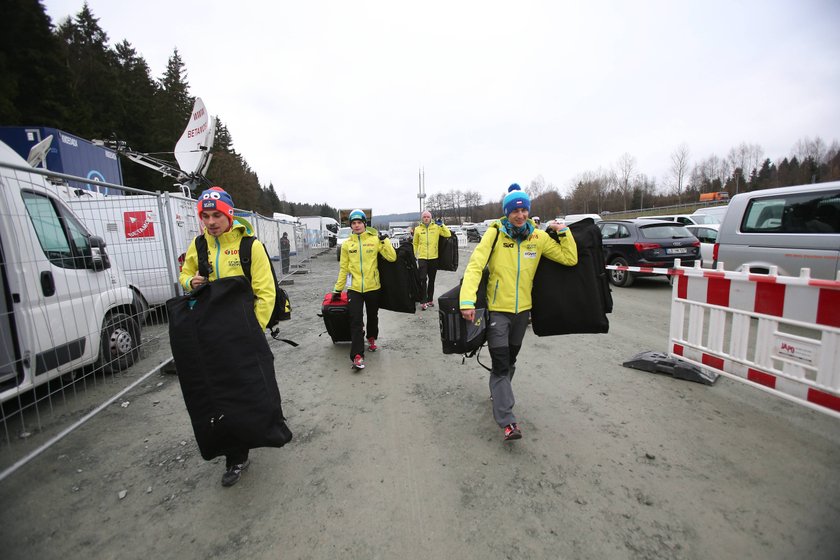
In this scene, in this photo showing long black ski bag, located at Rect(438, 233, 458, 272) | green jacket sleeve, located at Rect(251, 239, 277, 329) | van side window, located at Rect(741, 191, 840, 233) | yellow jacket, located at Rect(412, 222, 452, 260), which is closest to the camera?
green jacket sleeve, located at Rect(251, 239, 277, 329)

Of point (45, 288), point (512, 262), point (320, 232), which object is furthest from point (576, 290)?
point (320, 232)

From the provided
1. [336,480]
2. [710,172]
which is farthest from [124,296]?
[710,172]

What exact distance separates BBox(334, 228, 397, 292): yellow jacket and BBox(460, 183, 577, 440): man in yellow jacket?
2003mm

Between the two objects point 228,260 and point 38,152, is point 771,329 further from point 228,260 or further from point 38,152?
point 38,152

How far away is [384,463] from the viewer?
2.70 meters

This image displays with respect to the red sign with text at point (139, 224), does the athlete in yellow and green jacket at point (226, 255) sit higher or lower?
lower

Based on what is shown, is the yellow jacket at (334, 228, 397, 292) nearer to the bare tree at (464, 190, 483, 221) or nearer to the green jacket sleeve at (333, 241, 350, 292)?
the green jacket sleeve at (333, 241, 350, 292)

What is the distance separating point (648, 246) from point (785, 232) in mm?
3049

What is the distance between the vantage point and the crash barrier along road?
266 cm

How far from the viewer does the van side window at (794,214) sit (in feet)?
17.4

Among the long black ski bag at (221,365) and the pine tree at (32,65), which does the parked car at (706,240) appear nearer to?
the long black ski bag at (221,365)

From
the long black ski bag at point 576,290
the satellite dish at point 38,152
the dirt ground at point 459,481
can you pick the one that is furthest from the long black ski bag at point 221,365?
the satellite dish at point 38,152

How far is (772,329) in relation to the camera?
120 inches

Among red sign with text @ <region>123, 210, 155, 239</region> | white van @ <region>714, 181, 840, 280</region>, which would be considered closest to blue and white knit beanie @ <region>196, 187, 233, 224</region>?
red sign with text @ <region>123, 210, 155, 239</region>
